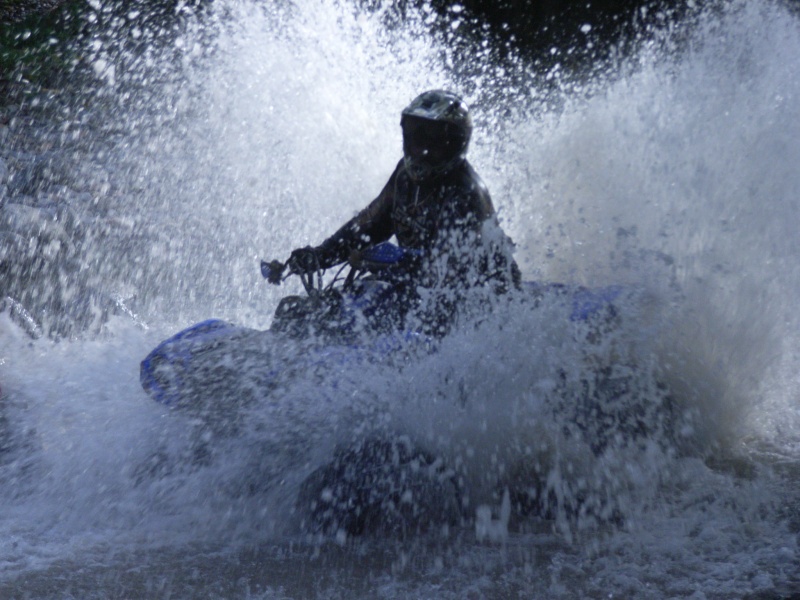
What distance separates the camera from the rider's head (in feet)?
13.6

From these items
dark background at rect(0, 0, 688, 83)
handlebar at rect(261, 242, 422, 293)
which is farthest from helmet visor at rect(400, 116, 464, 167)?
dark background at rect(0, 0, 688, 83)

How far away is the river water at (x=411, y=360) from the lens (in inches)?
124

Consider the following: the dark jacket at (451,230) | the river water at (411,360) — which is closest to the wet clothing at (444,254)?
the dark jacket at (451,230)

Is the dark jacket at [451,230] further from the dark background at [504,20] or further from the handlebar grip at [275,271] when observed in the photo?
the dark background at [504,20]

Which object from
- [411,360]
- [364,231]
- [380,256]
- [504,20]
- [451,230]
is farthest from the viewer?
[504,20]

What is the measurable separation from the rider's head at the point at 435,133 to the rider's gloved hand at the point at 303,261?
2.09 ft

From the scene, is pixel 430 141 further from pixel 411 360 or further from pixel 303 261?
pixel 411 360

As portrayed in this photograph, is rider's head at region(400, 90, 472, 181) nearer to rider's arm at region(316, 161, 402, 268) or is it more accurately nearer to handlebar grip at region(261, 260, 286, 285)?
rider's arm at region(316, 161, 402, 268)

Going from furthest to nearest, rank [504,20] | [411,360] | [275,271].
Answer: [504,20] < [275,271] < [411,360]

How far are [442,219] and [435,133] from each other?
1.30ft

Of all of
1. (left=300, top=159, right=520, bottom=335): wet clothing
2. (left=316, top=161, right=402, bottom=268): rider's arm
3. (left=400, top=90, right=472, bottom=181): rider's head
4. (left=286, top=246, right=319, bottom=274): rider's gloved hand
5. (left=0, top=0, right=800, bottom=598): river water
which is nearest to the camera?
(left=0, top=0, right=800, bottom=598): river water

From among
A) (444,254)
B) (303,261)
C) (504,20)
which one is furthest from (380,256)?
(504,20)

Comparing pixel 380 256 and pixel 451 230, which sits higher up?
pixel 451 230

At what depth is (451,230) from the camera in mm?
4148
